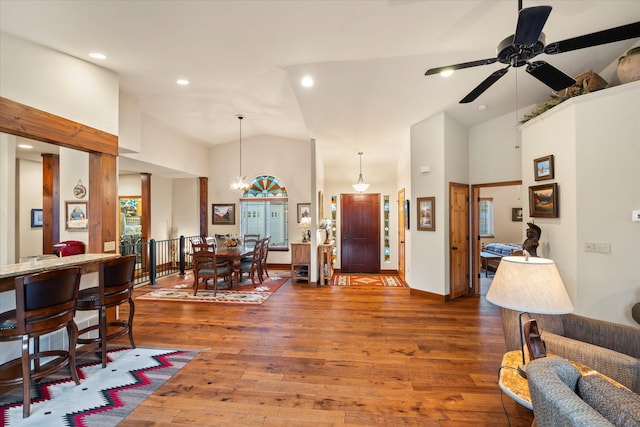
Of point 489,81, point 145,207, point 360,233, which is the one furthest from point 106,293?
point 360,233

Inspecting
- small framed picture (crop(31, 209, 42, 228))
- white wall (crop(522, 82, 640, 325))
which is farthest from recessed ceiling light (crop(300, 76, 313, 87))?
small framed picture (crop(31, 209, 42, 228))

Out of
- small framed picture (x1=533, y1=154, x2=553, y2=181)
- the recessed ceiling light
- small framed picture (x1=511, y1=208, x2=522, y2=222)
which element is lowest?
small framed picture (x1=511, y1=208, x2=522, y2=222)

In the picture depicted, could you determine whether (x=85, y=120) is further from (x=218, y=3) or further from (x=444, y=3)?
(x=444, y=3)

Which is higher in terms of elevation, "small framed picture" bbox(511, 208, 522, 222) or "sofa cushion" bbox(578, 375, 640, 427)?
"small framed picture" bbox(511, 208, 522, 222)

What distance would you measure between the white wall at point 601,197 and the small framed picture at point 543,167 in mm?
154

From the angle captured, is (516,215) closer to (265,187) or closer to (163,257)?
(265,187)

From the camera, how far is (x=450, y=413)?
2.12 meters

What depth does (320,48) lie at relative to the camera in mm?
3254

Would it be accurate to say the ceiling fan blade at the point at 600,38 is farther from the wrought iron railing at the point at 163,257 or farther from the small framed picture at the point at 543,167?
the wrought iron railing at the point at 163,257

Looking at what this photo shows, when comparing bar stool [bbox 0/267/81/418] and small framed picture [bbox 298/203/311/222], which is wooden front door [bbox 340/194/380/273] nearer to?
small framed picture [bbox 298/203/311/222]

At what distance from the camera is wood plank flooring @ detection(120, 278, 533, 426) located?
212cm

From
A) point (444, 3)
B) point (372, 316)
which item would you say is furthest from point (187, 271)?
point (444, 3)

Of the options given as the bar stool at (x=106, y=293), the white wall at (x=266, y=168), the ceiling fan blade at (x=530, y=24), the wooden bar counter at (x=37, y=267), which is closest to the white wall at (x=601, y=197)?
the ceiling fan blade at (x=530, y=24)

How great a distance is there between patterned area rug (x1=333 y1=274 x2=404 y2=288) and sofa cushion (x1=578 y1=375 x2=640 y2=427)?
4922 mm
